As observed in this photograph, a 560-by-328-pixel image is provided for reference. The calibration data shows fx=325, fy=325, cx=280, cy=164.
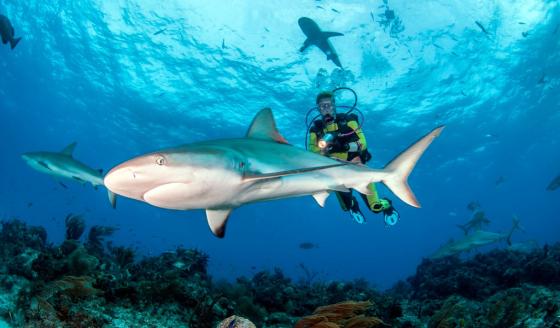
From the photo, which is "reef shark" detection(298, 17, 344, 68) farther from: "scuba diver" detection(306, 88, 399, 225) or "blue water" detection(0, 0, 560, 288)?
"scuba diver" detection(306, 88, 399, 225)

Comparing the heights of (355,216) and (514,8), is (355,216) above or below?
below

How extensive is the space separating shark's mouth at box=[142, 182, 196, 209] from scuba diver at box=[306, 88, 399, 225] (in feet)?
12.2

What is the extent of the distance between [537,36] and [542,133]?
20.0 m

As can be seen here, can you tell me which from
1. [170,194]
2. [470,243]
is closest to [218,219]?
[170,194]

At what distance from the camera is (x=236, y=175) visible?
3.30 m

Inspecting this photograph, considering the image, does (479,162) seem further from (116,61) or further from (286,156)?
(286,156)

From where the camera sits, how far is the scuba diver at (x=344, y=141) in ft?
21.9

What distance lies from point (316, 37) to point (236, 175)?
16752mm

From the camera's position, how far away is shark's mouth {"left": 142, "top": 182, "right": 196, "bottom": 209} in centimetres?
279

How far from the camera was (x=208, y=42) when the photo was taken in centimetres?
2044

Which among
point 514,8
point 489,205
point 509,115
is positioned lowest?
point 514,8

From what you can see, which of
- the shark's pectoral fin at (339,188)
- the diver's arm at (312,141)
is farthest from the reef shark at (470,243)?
the shark's pectoral fin at (339,188)

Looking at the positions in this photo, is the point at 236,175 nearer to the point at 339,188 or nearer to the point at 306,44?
the point at 339,188

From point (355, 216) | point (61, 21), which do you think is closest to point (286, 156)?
point (355, 216)
